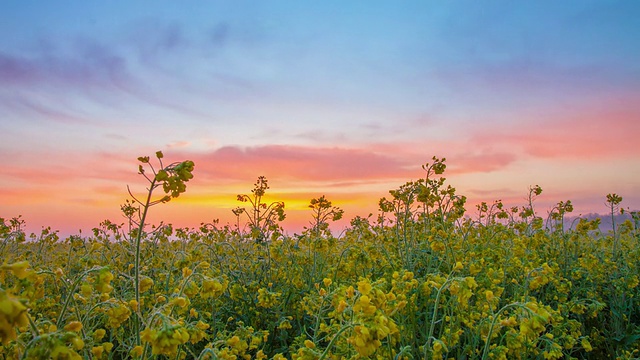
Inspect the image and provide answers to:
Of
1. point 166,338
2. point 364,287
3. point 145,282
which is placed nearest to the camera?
point 166,338

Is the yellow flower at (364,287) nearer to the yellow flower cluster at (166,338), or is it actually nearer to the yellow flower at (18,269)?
the yellow flower cluster at (166,338)

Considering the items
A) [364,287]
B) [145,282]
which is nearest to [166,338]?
[145,282]

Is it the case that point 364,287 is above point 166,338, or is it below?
above

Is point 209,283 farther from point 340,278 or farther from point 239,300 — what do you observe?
point 340,278

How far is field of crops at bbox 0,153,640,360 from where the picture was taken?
2723 millimetres

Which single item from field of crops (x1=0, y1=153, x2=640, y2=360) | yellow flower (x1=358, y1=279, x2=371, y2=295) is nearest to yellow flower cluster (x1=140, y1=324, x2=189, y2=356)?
field of crops (x1=0, y1=153, x2=640, y2=360)

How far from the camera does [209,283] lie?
2.98 metres

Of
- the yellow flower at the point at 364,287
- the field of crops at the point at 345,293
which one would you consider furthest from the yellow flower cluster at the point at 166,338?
the yellow flower at the point at 364,287

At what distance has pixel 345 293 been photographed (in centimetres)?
352

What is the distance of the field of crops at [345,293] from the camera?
8.93 feet

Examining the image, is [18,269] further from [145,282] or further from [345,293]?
[345,293]

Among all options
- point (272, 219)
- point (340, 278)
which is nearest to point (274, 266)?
point (272, 219)

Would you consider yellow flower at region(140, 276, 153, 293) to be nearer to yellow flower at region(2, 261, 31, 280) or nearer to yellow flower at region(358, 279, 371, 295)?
yellow flower at region(2, 261, 31, 280)

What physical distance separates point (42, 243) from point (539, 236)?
33.0 ft
